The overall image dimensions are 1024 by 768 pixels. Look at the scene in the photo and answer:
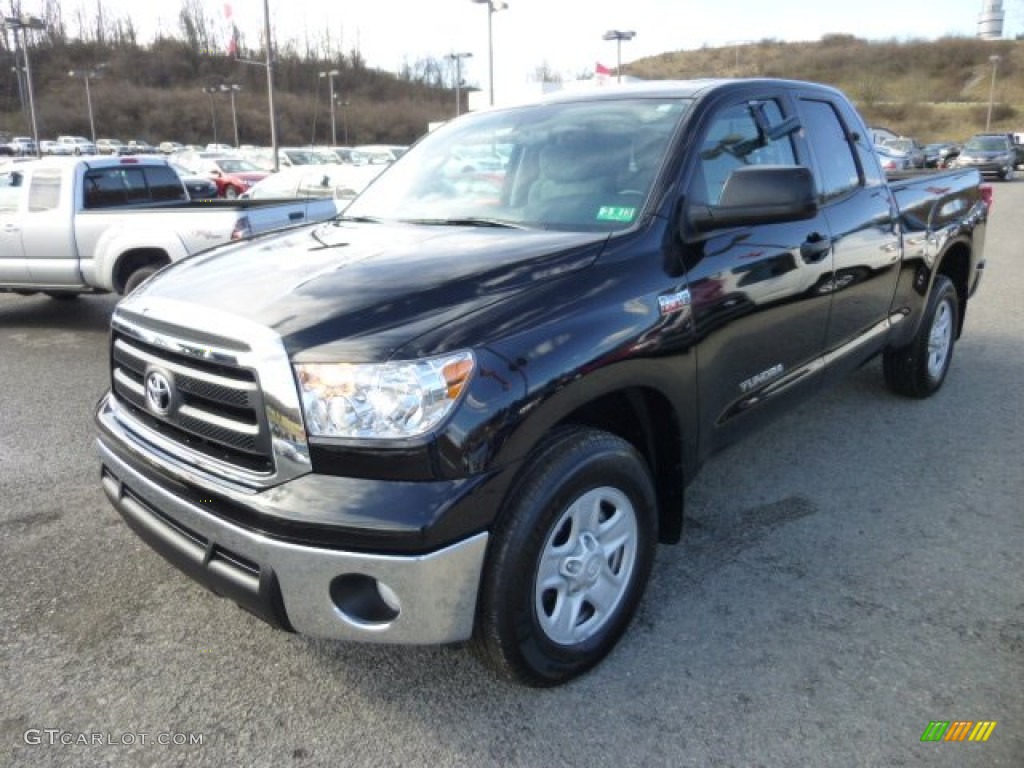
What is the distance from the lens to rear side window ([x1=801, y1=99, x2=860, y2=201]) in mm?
3896

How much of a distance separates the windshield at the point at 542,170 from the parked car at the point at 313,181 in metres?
9.54

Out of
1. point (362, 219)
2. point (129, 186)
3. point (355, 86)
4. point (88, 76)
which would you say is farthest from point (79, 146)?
point (362, 219)

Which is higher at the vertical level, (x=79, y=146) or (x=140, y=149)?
(x=79, y=146)

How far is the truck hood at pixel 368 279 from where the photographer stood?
221 centimetres

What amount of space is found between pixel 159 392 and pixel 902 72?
Result: 371ft

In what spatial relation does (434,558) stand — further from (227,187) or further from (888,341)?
(227,187)

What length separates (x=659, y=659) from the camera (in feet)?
8.98

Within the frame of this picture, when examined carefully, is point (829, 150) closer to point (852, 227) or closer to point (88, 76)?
point (852, 227)

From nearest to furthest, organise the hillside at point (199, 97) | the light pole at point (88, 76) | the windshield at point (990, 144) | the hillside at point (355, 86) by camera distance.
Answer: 1. the windshield at point (990, 144)
2. the light pole at point (88, 76)
3. the hillside at point (355, 86)
4. the hillside at point (199, 97)

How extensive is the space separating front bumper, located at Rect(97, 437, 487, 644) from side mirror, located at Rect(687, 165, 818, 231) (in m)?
1.50

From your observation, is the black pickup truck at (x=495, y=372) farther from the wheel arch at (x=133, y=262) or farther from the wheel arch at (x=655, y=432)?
the wheel arch at (x=133, y=262)

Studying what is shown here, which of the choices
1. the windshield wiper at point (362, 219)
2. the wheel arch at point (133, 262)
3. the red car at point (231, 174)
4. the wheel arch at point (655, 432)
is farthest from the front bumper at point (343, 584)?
the red car at point (231, 174)

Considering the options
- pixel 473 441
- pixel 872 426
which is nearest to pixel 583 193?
pixel 473 441

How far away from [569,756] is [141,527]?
4.95ft
